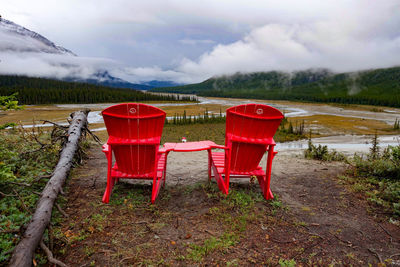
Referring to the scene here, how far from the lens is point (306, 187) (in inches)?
221

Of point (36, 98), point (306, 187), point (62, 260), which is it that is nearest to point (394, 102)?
point (306, 187)

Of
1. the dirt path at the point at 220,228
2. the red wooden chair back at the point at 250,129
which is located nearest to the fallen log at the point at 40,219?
the dirt path at the point at 220,228

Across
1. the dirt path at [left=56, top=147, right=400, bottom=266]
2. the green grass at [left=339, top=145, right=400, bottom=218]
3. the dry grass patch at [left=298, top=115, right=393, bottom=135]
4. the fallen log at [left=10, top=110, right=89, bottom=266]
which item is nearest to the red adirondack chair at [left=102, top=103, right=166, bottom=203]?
the dirt path at [left=56, top=147, right=400, bottom=266]

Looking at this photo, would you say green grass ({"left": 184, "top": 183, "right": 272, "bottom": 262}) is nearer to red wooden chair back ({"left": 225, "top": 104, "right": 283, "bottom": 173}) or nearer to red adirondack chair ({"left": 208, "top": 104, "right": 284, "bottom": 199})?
red adirondack chair ({"left": 208, "top": 104, "right": 284, "bottom": 199})

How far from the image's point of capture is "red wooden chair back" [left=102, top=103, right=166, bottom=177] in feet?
14.0

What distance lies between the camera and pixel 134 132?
4406mm

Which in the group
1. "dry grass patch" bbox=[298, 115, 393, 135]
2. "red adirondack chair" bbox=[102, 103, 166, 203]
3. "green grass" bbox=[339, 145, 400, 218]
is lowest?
"dry grass patch" bbox=[298, 115, 393, 135]

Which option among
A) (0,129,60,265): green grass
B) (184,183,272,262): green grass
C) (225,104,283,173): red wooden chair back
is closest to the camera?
(184,183,272,262): green grass

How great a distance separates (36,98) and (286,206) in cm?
7135

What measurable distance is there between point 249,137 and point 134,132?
7.26 ft

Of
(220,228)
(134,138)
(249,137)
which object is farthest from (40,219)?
(249,137)

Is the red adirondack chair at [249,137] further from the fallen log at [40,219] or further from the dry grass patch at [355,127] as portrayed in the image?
the dry grass patch at [355,127]

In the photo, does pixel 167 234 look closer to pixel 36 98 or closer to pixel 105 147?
pixel 105 147

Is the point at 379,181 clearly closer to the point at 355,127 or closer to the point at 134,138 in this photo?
the point at 134,138
